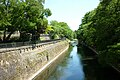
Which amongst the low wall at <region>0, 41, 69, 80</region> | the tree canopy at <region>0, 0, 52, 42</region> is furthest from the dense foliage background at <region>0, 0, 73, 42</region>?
the low wall at <region>0, 41, 69, 80</region>

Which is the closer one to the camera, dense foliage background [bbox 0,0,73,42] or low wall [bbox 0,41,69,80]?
low wall [bbox 0,41,69,80]

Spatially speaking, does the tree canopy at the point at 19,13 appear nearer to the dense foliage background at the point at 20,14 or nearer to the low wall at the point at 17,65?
the dense foliage background at the point at 20,14

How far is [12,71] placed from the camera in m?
25.1

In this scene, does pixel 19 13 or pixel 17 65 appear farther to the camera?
pixel 19 13

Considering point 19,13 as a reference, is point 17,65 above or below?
below

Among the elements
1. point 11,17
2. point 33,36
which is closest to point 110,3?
point 11,17

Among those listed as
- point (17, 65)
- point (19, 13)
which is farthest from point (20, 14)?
point (17, 65)

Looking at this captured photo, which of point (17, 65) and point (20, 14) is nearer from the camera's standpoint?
point (17, 65)

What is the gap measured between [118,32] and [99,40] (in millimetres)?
4581

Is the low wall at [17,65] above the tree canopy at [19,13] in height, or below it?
below

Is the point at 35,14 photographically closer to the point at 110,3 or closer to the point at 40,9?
the point at 40,9

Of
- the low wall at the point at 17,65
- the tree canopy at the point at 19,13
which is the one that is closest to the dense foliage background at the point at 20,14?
the tree canopy at the point at 19,13

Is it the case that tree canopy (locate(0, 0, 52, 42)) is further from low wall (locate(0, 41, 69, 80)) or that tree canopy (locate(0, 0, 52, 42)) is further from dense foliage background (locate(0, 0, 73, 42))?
low wall (locate(0, 41, 69, 80))

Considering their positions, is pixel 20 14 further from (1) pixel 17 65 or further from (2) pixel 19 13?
(1) pixel 17 65
